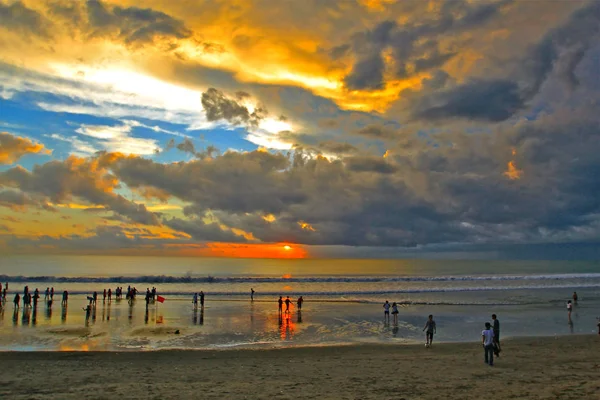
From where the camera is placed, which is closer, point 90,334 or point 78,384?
point 78,384

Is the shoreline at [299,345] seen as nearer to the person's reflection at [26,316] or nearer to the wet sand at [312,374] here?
the wet sand at [312,374]

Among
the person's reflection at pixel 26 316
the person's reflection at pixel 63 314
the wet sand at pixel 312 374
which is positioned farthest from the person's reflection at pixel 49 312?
the wet sand at pixel 312 374

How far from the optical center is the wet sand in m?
15.2

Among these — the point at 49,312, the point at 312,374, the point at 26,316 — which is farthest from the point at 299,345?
the point at 49,312

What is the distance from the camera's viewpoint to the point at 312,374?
18156mm

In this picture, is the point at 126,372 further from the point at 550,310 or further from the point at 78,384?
the point at 550,310

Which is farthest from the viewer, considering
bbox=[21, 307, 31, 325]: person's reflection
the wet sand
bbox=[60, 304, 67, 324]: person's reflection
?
bbox=[60, 304, 67, 324]: person's reflection

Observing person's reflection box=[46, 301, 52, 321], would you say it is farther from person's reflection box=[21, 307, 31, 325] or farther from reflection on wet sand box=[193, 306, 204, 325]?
reflection on wet sand box=[193, 306, 204, 325]

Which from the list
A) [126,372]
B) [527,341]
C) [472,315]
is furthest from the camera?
[472,315]

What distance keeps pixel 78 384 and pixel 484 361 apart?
17588 mm

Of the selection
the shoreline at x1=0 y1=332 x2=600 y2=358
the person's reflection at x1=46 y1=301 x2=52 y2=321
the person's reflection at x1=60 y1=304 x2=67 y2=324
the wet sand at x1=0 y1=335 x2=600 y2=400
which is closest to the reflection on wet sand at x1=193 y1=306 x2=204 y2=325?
the shoreline at x1=0 y1=332 x2=600 y2=358

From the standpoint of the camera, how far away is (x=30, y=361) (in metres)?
21.0

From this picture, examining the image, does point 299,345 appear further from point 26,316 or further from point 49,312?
point 49,312

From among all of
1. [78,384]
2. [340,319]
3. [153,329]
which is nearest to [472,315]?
[340,319]
